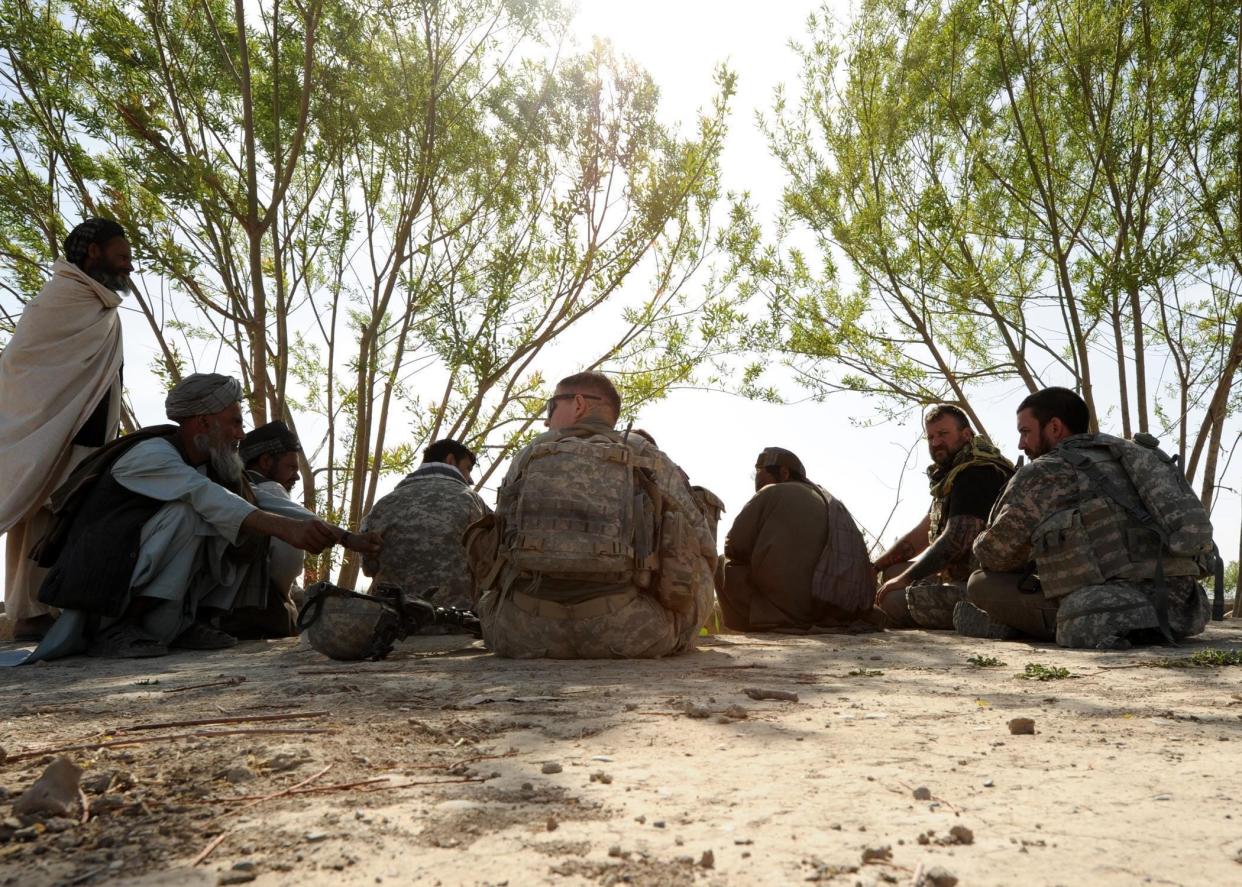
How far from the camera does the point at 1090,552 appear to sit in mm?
5117

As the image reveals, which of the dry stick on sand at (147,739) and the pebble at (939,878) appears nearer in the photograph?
the pebble at (939,878)

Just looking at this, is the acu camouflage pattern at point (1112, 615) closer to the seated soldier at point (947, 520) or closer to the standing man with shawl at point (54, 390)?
the seated soldier at point (947, 520)

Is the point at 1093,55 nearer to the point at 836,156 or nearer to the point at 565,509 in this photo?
the point at 836,156

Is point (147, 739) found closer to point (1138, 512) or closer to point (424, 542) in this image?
point (424, 542)

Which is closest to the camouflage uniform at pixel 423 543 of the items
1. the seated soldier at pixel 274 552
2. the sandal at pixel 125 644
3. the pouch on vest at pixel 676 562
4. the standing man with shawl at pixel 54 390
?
the seated soldier at pixel 274 552

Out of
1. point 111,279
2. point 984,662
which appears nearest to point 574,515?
point 984,662

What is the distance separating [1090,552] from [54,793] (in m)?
4.60

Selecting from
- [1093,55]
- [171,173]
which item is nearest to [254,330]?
[171,173]

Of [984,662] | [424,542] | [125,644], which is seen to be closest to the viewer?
[984,662]

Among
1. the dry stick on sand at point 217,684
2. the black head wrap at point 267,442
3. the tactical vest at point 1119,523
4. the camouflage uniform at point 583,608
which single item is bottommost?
the dry stick on sand at point 217,684

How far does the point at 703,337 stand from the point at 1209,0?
5047 millimetres

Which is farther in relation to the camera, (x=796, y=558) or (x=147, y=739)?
(x=796, y=558)

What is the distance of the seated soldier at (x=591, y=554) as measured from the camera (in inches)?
170

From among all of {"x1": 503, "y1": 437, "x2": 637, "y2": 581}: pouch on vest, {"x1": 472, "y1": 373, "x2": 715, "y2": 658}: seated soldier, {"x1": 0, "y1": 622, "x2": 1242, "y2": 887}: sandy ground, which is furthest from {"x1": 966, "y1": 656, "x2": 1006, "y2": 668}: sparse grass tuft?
{"x1": 503, "y1": 437, "x2": 637, "y2": 581}: pouch on vest
